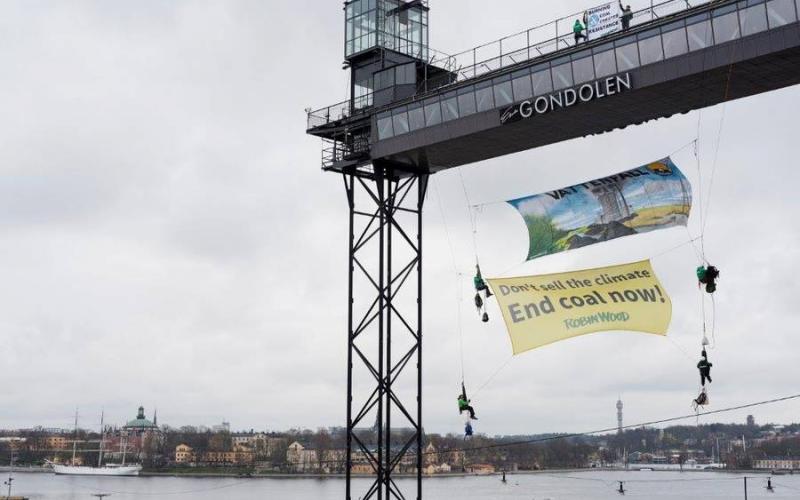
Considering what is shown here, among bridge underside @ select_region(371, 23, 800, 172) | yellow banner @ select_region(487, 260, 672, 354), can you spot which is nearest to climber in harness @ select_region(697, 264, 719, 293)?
yellow banner @ select_region(487, 260, 672, 354)

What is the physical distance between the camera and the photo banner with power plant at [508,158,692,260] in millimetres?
27125

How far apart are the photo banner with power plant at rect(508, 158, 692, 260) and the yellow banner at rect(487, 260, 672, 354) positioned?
5.71 feet

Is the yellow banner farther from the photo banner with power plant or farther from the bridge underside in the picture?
the bridge underside

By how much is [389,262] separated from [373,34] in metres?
9.18

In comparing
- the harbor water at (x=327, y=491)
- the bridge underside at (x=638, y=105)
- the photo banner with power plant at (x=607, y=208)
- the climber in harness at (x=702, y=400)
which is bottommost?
the harbor water at (x=327, y=491)

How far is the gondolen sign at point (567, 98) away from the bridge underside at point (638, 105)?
17 cm

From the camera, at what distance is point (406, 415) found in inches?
1479

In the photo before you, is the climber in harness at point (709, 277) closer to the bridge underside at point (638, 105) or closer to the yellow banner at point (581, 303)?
the yellow banner at point (581, 303)

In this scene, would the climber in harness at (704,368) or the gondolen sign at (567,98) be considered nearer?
the climber in harness at (704,368)

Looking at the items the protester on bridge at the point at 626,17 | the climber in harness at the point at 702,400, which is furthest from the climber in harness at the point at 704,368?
the protester on bridge at the point at 626,17

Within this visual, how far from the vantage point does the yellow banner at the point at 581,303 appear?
2625 centimetres

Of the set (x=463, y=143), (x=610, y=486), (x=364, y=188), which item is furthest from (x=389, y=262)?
(x=610, y=486)

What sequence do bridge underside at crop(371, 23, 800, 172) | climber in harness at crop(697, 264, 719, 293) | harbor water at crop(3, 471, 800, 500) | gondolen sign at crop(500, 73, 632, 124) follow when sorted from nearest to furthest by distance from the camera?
climber in harness at crop(697, 264, 719, 293) → bridge underside at crop(371, 23, 800, 172) → gondolen sign at crop(500, 73, 632, 124) → harbor water at crop(3, 471, 800, 500)

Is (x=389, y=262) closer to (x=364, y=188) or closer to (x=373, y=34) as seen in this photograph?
(x=364, y=188)
